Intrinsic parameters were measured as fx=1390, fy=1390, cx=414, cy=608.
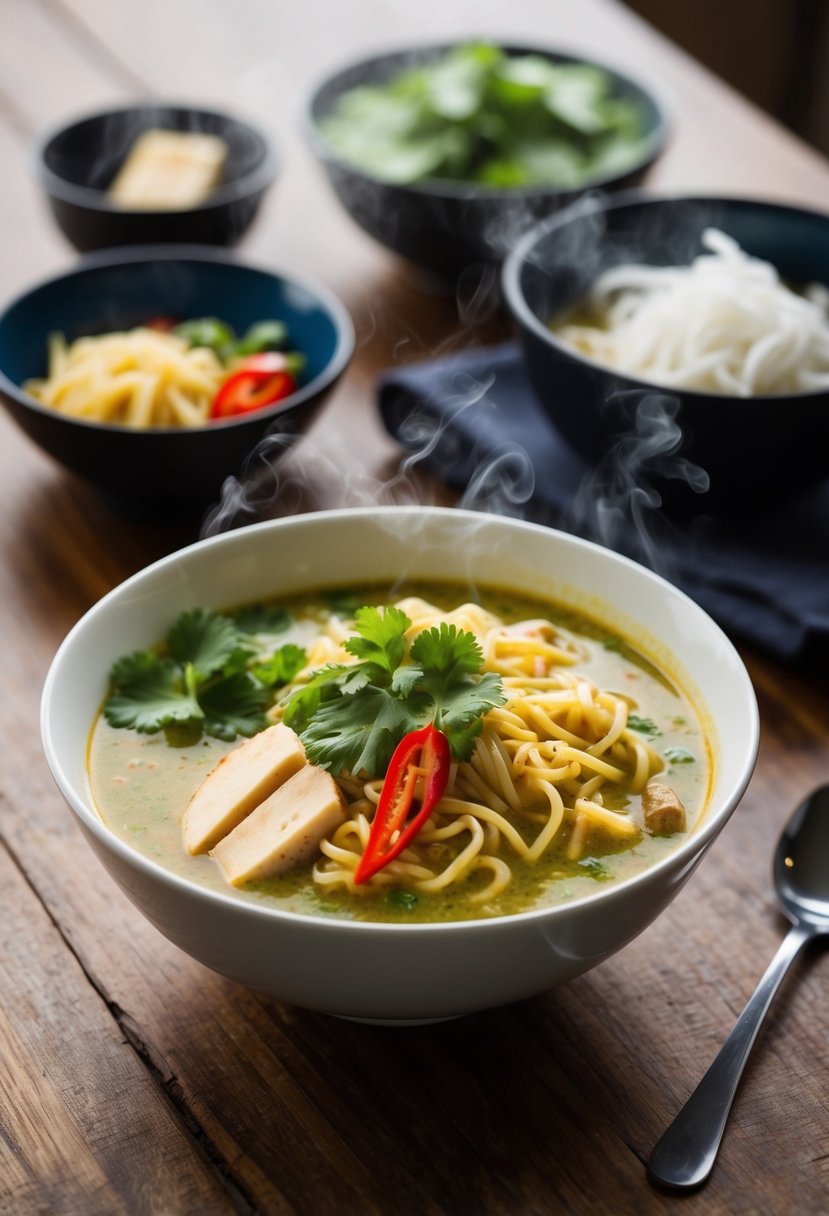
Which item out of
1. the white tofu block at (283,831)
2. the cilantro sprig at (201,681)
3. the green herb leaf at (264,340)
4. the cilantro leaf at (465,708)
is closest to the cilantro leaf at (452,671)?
the cilantro leaf at (465,708)

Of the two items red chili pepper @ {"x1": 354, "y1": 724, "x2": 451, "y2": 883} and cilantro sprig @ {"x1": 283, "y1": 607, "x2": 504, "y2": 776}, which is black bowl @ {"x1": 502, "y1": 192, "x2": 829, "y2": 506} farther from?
red chili pepper @ {"x1": 354, "y1": 724, "x2": 451, "y2": 883}

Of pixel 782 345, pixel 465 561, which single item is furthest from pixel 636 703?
pixel 782 345

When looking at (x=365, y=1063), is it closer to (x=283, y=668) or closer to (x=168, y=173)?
(x=283, y=668)

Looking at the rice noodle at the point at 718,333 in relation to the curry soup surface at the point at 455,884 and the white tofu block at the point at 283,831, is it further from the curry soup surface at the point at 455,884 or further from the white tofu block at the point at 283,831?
the white tofu block at the point at 283,831

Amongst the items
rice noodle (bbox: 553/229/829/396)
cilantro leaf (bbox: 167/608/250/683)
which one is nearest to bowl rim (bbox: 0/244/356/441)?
rice noodle (bbox: 553/229/829/396)

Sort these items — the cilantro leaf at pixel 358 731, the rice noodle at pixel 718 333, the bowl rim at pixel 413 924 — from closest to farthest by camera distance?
the bowl rim at pixel 413 924 < the cilantro leaf at pixel 358 731 < the rice noodle at pixel 718 333

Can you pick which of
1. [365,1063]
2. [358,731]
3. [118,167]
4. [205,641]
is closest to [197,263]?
[118,167]

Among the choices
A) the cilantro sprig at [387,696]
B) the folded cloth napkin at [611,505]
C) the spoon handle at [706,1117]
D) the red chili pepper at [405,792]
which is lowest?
the folded cloth napkin at [611,505]

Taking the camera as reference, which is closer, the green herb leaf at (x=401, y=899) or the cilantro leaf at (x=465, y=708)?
the green herb leaf at (x=401, y=899)
